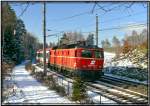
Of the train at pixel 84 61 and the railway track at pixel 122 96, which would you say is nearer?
the railway track at pixel 122 96

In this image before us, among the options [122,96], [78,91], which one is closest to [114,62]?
[122,96]

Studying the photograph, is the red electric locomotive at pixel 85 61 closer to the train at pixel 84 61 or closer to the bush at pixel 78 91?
the train at pixel 84 61

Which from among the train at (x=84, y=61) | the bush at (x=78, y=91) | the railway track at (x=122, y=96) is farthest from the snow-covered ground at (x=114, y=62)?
the bush at (x=78, y=91)

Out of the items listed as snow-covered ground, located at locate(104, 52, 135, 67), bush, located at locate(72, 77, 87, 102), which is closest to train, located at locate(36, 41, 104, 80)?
snow-covered ground, located at locate(104, 52, 135, 67)

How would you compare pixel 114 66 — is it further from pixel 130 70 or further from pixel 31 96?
pixel 31 96

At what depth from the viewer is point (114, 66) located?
2194 cm

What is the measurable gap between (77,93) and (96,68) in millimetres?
6739

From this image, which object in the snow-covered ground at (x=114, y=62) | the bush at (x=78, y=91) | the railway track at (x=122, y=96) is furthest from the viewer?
the snow-covered ground at (x=114, y=62)

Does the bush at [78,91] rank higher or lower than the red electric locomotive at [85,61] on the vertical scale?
lower

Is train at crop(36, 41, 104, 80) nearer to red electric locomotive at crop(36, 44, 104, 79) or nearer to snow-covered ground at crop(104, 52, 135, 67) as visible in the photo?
red electric locomotive at crop(36, 44, 104, 79)

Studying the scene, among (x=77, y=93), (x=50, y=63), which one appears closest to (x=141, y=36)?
(x=77, y=93)

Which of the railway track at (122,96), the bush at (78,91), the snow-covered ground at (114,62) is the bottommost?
the railway track at (122,96)

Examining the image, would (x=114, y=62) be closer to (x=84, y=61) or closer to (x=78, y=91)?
(x=84, y=61)

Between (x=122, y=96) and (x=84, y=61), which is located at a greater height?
(x=84, y=61)
